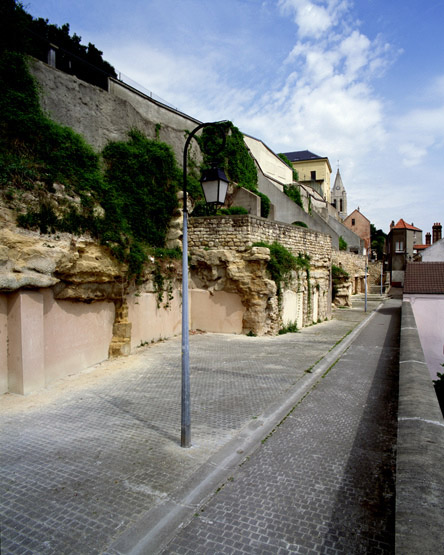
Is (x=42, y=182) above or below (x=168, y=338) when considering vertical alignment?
above

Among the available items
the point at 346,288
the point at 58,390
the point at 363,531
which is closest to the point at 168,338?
the point at 58,390

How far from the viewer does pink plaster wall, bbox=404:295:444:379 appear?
751 inches

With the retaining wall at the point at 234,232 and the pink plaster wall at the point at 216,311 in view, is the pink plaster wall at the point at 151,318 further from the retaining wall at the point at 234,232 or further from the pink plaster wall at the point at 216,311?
the retaining wall at the point at 234,232

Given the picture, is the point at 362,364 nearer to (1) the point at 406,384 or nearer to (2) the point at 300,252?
(1) the point at 406,384

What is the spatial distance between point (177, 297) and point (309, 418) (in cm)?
791

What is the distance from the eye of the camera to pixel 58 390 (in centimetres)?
749

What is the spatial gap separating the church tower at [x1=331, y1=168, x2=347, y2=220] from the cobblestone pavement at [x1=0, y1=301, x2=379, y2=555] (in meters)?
67.9

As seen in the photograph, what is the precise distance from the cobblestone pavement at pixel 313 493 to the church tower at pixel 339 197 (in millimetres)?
70029

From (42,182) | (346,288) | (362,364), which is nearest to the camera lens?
(42,182)

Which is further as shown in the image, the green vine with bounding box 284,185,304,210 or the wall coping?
the green vine with bounding box 284,185,304,210

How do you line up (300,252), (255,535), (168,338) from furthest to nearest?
(300,252)
(168,338)
(255,535)

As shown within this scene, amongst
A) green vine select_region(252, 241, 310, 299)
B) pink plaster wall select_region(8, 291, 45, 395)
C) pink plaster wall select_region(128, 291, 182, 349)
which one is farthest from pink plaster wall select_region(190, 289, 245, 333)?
pink plaster wall select_region(8, 291, 45, 395)

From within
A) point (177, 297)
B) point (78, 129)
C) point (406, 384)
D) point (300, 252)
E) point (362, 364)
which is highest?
point (78, 129)

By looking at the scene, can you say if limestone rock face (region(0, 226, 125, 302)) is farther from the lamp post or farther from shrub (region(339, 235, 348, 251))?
shrub (region(339, 235, 348, 251))
